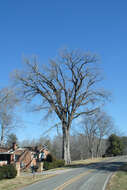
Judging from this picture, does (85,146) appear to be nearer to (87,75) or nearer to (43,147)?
(43,147)

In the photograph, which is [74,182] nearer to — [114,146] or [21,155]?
[21,155]

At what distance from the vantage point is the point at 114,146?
239 ft

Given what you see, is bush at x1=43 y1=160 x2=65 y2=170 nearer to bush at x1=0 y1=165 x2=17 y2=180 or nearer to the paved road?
the paved road

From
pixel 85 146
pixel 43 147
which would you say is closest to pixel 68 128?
pixel 43 147

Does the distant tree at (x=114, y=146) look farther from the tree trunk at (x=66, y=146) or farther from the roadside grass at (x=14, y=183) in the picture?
the roadside grass at (x=14, y=183)

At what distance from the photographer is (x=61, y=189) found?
13.4m

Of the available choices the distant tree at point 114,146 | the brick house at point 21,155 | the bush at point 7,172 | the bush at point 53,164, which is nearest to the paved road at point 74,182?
the bush at point 7,172

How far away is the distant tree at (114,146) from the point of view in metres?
72.6

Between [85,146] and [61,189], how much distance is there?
276ft

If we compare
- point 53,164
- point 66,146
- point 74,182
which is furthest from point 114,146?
point 74,182

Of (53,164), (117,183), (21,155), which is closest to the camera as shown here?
(117,183)

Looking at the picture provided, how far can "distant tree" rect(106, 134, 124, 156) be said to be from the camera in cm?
7256

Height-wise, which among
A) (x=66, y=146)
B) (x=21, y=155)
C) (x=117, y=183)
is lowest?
(x=117, y=183)

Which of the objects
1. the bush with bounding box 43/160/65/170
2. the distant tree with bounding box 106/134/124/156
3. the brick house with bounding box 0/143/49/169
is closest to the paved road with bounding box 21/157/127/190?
the bush with bounding box 43/160/65/170
